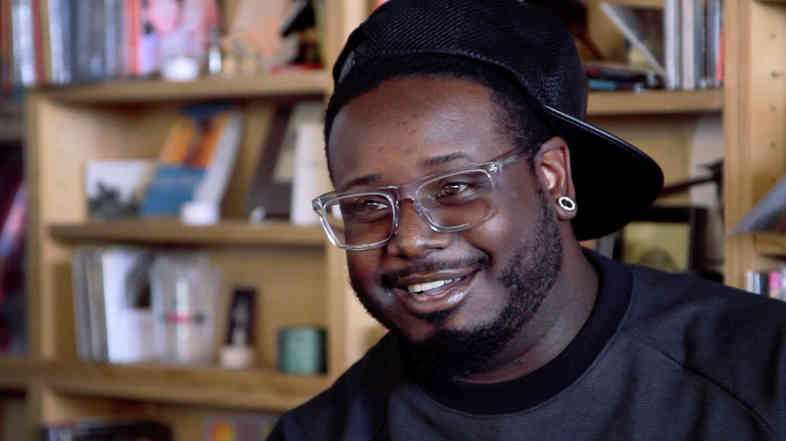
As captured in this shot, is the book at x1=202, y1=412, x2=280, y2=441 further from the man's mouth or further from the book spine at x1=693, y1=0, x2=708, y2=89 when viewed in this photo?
the man's mouth

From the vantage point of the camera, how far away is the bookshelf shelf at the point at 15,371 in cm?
281

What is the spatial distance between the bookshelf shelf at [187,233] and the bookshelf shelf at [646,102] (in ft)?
2.53

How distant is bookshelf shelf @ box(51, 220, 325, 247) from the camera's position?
2396 mm

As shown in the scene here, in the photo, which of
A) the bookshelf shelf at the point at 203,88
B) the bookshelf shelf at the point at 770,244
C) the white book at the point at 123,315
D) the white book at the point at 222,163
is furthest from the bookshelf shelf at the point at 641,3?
the white book at the point at 123,315

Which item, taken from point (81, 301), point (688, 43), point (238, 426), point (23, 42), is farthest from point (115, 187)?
point (688, 43)

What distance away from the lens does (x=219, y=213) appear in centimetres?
272

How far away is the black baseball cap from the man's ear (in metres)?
0.02

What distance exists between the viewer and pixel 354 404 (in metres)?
1.35

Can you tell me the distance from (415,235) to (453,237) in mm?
41

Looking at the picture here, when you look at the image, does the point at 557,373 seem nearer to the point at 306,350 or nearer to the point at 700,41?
the point at 700,41

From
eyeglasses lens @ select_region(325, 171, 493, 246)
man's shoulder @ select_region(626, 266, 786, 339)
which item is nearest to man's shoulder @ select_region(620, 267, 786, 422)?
man's shoulder @ select_region(626, 266, 786, 339)

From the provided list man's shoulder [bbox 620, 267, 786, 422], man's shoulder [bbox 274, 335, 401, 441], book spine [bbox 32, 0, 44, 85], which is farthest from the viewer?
book spine [bbox 32, 0, 44, 85]

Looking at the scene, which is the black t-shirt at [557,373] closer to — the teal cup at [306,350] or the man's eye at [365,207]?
the man's eye at [365,207]

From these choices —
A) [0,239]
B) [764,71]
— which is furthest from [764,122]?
[0,239]
